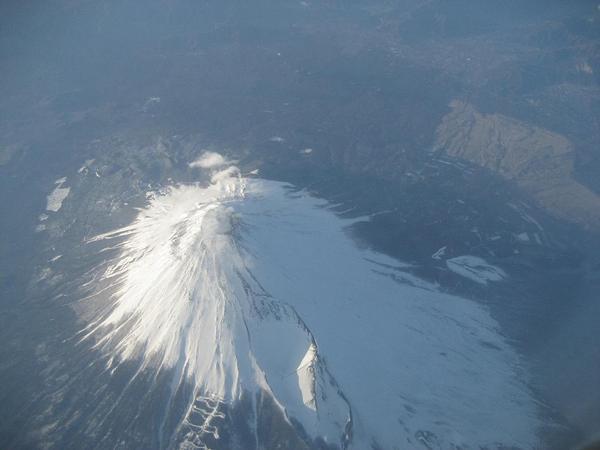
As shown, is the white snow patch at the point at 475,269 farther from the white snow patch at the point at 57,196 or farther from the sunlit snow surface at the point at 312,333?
the white snow patch at the point at 57,196

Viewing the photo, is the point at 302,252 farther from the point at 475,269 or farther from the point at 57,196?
the point at 57,196

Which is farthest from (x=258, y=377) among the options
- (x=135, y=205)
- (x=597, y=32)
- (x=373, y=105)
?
(x=597, y=32)

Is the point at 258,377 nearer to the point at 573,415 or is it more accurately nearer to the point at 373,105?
the point at 573,415

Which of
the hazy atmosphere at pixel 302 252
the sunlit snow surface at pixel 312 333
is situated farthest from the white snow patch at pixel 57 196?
the sunlit snow surface at pixel 312 333

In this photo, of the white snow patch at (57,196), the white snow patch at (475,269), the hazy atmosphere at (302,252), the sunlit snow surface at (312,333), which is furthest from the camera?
the white snow patch at (57,196)

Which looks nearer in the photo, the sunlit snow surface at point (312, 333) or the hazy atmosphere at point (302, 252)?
the sunlit snow surface at point (312, 333)
